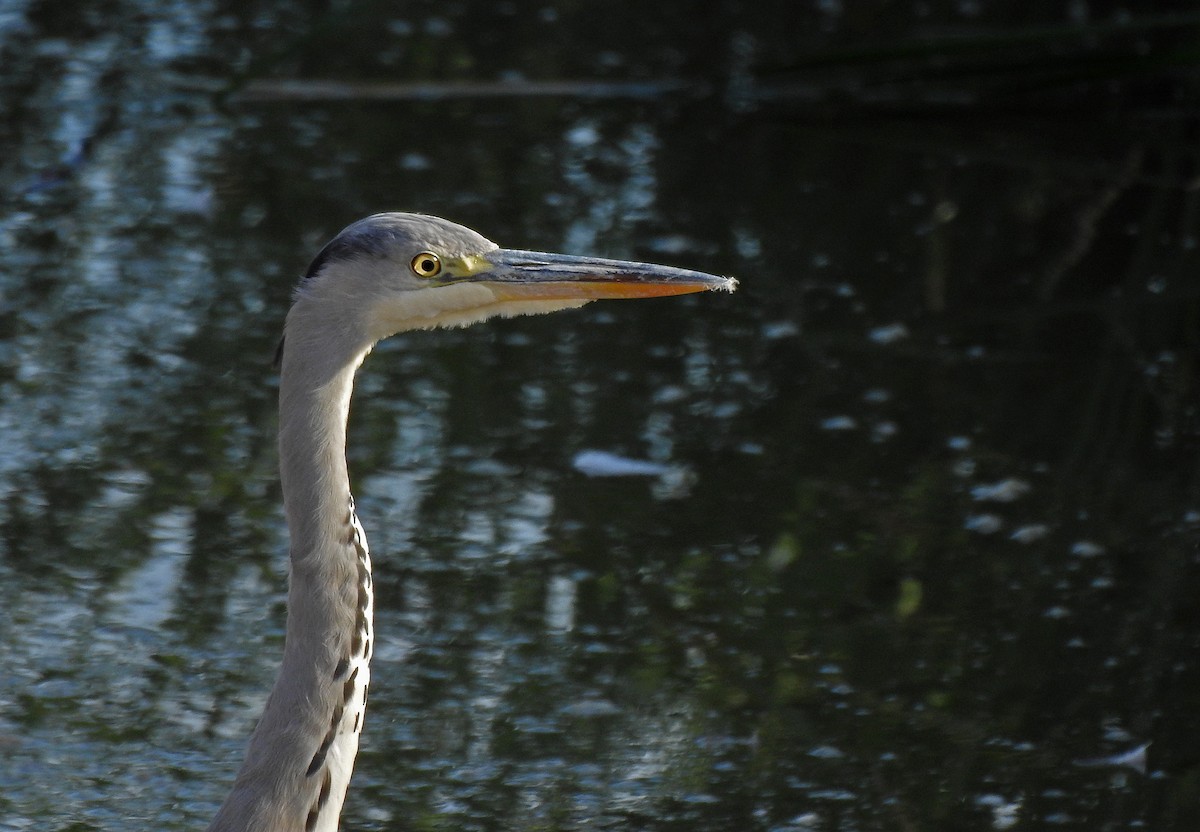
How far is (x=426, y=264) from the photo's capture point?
2549 millimetres

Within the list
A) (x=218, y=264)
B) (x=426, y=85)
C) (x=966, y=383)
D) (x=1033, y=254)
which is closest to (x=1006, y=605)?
(x=966, y=383)

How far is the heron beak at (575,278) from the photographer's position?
2.60 metres

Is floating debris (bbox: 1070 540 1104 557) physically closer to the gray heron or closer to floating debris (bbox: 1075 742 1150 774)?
floating debris (bbox: 1075 742 1150 774)

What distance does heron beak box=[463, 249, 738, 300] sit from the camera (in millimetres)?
2603

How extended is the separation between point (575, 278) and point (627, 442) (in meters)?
1.83

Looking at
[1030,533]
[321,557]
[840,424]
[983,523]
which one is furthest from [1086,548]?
[321,557]

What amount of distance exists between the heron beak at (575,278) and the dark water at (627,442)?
1.05 meters

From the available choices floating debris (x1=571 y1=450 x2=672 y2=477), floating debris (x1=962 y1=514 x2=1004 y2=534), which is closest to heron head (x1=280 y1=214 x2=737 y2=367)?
floating debris (x1=571 y1=450 x2=672 y2=477)

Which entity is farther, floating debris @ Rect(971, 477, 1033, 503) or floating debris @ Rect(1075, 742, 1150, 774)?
floating debris @ Rect(971, 477, 1033, 503)

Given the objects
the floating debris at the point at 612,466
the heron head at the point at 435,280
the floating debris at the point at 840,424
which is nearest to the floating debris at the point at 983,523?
the floating debris at the point at 840,424

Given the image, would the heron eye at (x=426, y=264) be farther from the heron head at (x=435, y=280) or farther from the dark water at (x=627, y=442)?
the dark water at (x=627, y=442)

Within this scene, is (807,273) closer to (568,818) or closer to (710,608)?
(710,608)

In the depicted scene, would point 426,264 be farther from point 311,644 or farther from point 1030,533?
point 1030,533

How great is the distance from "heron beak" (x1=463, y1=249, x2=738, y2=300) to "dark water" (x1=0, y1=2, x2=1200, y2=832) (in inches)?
41.2
